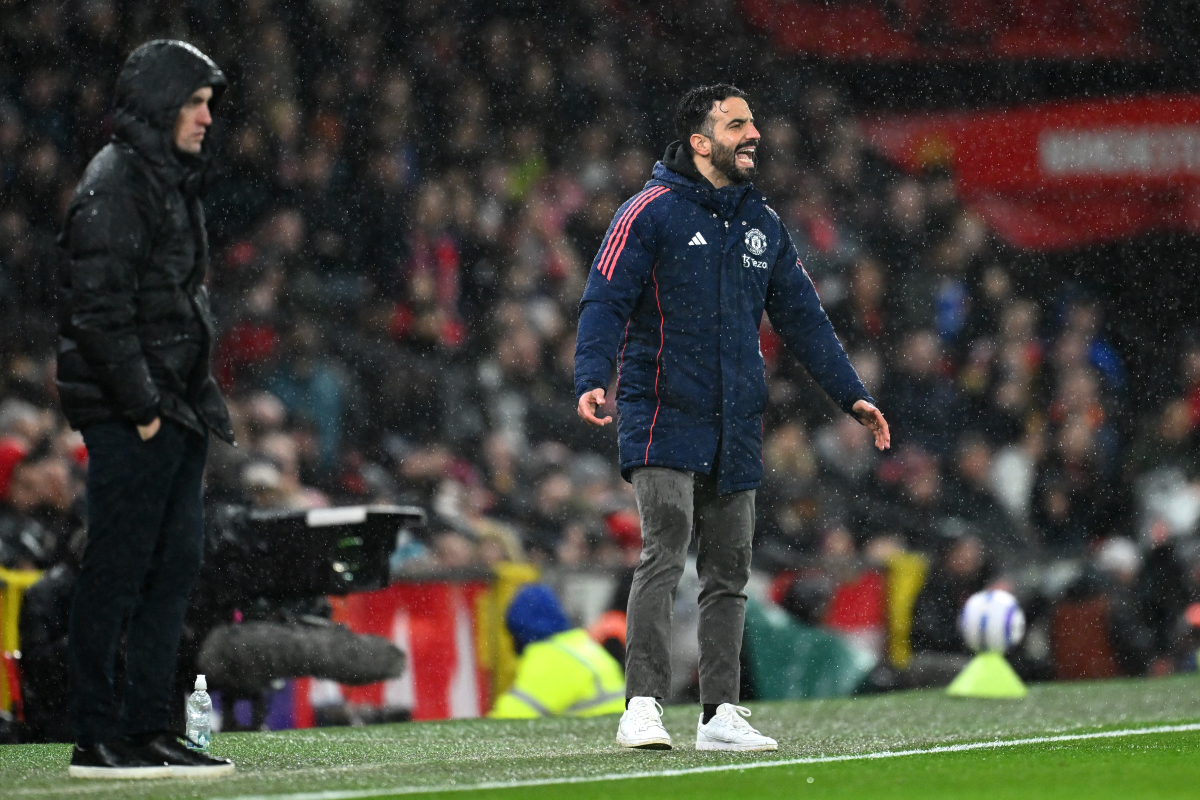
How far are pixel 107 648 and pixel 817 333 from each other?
7.92ft

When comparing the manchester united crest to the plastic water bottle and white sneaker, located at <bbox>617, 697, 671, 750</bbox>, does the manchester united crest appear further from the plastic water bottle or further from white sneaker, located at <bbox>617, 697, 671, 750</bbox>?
the plastic water bottle

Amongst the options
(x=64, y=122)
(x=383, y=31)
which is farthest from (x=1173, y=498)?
(x=64, y=122)

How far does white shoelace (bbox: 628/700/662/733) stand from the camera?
17.8 feet

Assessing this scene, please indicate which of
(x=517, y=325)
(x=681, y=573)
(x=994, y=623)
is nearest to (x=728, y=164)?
(x=681, y=573)

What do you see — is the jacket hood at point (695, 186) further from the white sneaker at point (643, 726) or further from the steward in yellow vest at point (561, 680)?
the steward in yellow vest at point (561, 680)

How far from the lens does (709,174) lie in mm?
→ 5715

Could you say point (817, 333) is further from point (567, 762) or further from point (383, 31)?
point (383, 31)

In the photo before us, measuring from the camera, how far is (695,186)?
5.66 metres

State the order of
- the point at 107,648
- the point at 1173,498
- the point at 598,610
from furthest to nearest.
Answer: the point at 1173,498, the point at 598,610, the point at 107,648

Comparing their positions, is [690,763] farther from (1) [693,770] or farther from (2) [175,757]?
(2) [175,757]

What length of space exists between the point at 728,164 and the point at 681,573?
125 cm

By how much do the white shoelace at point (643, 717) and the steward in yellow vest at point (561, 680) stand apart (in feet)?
10.3

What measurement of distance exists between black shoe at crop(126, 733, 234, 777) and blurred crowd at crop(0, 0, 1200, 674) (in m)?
3.70

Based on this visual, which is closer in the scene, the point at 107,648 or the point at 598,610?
the point at 107,648
